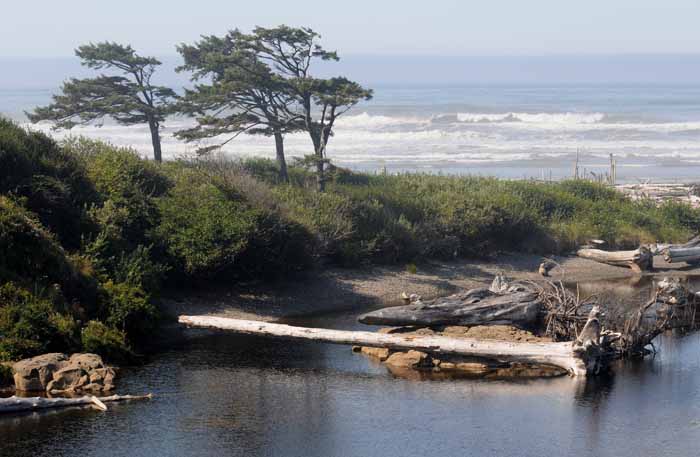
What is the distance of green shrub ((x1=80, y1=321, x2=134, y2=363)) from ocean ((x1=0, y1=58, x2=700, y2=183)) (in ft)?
122

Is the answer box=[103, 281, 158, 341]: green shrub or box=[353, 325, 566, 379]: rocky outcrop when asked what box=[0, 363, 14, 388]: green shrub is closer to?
box=[103, 281, 158, 341]: green shrub

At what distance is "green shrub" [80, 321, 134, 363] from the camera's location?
78.6ft

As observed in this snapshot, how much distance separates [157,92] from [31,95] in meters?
118

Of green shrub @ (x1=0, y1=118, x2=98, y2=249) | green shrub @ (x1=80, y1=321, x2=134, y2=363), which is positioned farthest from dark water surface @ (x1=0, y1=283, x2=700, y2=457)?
green shrub @ (x1=0, y1=118, x2=98, y2=249)

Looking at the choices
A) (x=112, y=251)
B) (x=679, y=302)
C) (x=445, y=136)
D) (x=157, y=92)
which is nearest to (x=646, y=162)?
(x=445, y=136)

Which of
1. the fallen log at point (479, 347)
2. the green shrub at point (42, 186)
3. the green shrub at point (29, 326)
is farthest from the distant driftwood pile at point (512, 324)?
the green shrub at point (42, 186)

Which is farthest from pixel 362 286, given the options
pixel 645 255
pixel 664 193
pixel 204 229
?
pixel 664 193

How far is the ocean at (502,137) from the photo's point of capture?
244 feet

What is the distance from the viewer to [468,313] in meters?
27.0

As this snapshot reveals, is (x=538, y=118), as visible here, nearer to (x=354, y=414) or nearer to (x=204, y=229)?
(x=204, y=229)

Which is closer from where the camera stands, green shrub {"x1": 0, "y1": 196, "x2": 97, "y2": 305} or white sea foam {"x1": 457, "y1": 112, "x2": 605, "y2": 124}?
green shrub {"x1": 0, "y1": 196, "x2": 97, "y2": 305}

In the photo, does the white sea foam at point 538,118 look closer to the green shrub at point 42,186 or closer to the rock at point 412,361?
the green shrub at point 42,186

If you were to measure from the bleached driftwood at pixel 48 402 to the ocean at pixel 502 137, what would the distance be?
40529 millimetres

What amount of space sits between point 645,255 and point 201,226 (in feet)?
56.1
